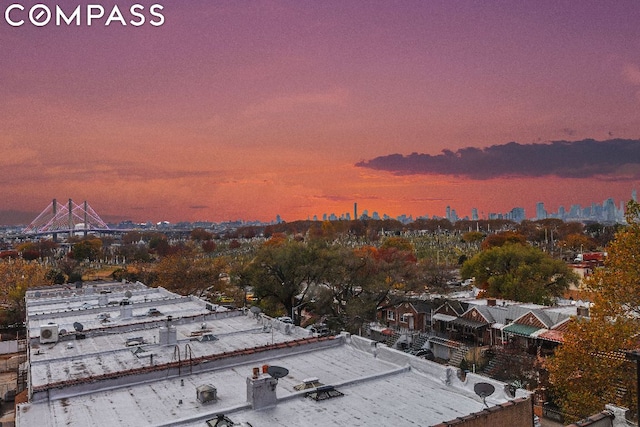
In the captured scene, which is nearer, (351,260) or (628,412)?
(628,412)

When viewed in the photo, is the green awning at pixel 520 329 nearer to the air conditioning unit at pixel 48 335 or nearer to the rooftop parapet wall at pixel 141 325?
the rooftop parapet wall at pixel 141 325

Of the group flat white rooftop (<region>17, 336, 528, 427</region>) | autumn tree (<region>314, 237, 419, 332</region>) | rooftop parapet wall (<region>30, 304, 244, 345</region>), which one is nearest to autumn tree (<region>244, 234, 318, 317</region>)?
autumn tree (<region>314, 237, 419, 332</region>)

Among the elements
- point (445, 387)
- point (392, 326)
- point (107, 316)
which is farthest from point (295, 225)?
point (445, 387)

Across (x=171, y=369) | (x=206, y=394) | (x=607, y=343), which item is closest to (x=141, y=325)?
(x=171, y=369)

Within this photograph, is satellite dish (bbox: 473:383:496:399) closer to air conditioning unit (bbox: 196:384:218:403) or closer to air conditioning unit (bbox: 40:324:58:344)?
air conditioning unit (bbox: 196:384:218:403)

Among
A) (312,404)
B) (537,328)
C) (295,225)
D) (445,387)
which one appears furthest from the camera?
(295,225)

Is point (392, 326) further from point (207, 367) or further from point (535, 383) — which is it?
point (207, 367)

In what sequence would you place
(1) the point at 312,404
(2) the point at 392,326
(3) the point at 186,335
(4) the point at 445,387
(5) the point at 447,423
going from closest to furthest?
1. (5) the point at 447,423
2. (1) the point at 312,404
3. (4) the point at 445,387
4. (3) the point at 186,335
5. (2) the point at 392,326
